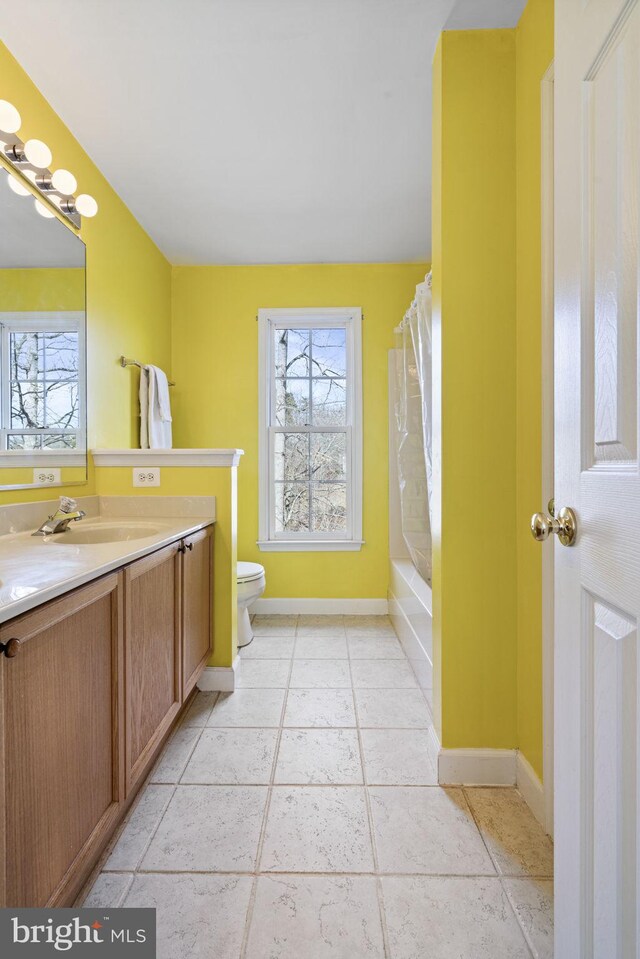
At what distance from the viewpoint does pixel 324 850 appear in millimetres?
1214

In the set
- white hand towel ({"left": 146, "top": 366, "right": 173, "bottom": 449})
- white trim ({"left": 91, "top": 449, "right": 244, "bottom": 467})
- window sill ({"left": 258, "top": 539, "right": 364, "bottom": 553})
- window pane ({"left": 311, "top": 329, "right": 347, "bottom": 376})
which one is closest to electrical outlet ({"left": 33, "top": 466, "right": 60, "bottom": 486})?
white trim ({"left": 91, "top": 449, "right": 244, "bottom": 467})

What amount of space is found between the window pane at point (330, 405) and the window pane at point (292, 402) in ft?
0.28

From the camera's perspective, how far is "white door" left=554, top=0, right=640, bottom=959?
1.90 ft

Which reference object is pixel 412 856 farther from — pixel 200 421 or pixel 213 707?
pixel 200 421

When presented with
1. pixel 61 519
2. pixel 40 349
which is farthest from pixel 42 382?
pixel 61 519

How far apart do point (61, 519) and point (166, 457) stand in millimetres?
564

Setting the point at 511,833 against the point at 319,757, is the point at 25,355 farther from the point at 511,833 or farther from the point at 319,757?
the point at 511,833

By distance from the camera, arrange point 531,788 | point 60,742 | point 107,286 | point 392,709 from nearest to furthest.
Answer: point 60,742, point 531,788, point 392,709, point 107,286

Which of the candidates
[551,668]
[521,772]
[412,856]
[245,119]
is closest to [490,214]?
[245,119]

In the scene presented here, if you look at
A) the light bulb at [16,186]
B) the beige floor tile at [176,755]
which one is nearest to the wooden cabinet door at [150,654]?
the beige floor tile at [176,755]

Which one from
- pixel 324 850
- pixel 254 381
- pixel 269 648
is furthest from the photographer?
pixel 254 381

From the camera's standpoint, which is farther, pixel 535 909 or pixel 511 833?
pixel 511 833

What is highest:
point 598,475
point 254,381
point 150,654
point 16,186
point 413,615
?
point 16,186

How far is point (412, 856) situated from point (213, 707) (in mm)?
1047
